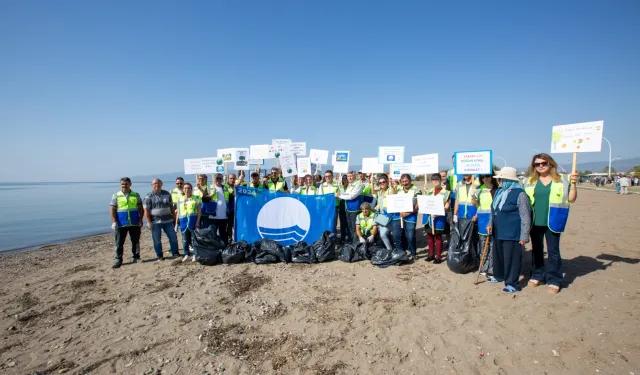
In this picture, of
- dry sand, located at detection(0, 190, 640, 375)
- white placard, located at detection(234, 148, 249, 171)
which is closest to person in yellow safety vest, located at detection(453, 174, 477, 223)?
dry sand, located at detection(0, 190, 640, 375)

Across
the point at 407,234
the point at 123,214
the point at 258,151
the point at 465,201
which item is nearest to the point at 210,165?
the point at 258,151

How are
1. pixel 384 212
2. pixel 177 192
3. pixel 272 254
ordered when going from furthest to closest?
pixel 177 192
pixel 384 212
pixel 272 254

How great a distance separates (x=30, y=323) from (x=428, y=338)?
507 centimetres

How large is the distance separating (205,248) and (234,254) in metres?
0.61

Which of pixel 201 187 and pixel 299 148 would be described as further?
pixel 299 148

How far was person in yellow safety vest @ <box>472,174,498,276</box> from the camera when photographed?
471cm

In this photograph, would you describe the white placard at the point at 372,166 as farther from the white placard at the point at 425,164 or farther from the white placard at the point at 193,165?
the white placard at the point at 193,165

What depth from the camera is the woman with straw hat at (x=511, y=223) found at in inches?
162

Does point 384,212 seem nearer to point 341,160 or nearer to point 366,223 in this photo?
point 366,223

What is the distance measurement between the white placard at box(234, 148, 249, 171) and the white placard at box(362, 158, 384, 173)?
10.8ft

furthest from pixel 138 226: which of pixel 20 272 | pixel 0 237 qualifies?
pixel 0 237

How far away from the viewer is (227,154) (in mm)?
8312

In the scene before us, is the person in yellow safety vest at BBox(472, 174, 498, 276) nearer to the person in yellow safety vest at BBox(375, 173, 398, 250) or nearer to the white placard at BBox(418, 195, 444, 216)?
the white placard at BBox(418, 195, 444, 216)

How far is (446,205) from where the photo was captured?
5699 millimetres
